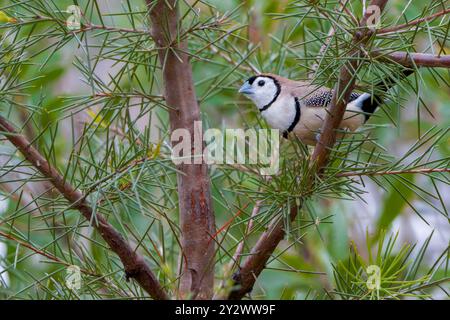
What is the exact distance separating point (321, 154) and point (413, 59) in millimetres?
199

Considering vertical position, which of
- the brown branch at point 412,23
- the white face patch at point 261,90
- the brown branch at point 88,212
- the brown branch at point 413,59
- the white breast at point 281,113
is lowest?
the brown branch at point 88,212

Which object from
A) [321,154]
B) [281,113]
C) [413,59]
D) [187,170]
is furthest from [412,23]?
[281,113]

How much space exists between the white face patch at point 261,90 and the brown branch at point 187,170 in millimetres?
394

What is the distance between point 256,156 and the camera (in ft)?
4.60

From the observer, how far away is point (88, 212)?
3.44 ft

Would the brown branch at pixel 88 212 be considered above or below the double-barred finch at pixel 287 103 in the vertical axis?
below

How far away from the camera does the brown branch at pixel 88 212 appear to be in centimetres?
104

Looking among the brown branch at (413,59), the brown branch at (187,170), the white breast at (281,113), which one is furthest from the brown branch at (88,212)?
the white breast at (281,113)

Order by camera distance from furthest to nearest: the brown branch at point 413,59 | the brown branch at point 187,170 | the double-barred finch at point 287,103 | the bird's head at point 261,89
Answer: the bird's head at point 261,89 → the double-barred finch at point 287,103 → the brown branch at point 187,170 → the brown branch at point 413,59

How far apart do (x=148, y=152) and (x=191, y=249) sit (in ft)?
0.58

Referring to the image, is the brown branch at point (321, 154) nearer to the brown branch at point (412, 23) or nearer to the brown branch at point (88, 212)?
the brown branch at point (412, 23)
